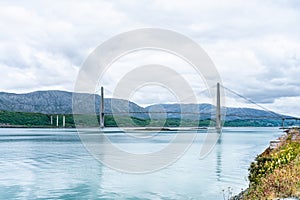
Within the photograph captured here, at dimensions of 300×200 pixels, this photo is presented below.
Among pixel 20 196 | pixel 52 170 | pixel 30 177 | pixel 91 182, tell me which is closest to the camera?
pixel 20 196

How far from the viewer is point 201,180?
812 inches

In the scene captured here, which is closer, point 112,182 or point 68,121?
point 112,182

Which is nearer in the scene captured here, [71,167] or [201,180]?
[201,180]

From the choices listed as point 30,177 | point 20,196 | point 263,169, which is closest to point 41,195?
point 20,196

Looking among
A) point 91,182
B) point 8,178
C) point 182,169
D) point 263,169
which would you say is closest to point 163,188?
point 91,182

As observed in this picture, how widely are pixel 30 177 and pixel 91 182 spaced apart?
3.95 metres

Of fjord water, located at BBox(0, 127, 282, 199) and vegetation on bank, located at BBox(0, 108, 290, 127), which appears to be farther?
vegetation on bank, located at BBox(0, 108, 290, 127)

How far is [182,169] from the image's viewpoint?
83.1 feet

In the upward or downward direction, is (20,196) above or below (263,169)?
below

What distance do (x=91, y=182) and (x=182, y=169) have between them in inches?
290

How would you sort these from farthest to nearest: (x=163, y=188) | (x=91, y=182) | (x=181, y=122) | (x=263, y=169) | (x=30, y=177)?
1. (x=181, y=122)
2. (x=30, y=177)
3. (x=91, y=182)
4. (x=163, y=188)
5. (x=263, y=169)

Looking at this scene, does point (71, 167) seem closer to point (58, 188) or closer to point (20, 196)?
point (58, 188)

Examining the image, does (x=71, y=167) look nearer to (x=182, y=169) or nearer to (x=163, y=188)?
(x=182, y=169)

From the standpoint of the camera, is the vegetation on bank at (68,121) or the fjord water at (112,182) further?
the vegetation on bank at (68,121)
